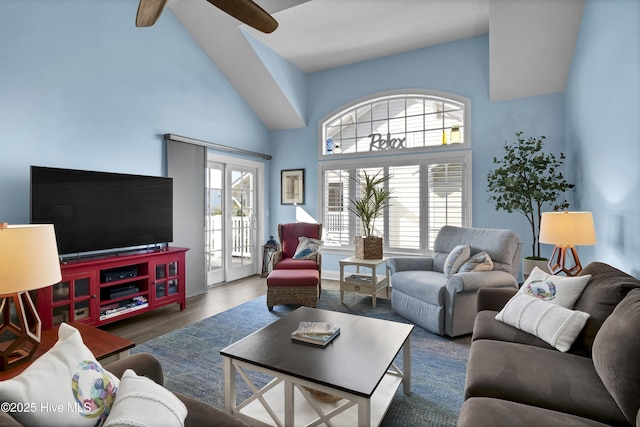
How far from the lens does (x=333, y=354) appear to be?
5.97 ft

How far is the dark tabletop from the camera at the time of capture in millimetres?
1576

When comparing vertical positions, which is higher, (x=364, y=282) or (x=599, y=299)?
(x=599, y=299)

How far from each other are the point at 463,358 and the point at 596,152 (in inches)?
82.8

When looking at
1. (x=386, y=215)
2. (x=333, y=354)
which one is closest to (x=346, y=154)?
(x=386, y=215)

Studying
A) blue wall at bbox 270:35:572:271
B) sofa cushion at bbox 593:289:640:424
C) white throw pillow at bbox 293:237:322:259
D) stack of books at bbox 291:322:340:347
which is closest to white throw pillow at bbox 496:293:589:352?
sofa cushion at bbox 593:289:640:424

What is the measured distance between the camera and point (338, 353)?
1833 mm

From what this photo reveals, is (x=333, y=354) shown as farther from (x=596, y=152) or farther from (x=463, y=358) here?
(x=596, y=152)

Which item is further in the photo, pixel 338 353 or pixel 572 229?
pixel 572 229

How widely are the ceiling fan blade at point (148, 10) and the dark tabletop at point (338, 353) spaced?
1.94 m

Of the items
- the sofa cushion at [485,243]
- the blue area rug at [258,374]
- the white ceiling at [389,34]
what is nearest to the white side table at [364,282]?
the blue area rug at [258,374]

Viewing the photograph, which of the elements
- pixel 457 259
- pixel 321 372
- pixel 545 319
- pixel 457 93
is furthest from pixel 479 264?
pixel 457 93

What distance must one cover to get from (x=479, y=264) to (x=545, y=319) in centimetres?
129

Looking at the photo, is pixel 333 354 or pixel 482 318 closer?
pixel 333 354

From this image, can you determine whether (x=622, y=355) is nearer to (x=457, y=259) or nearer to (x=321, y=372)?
(x=321, y=372)
